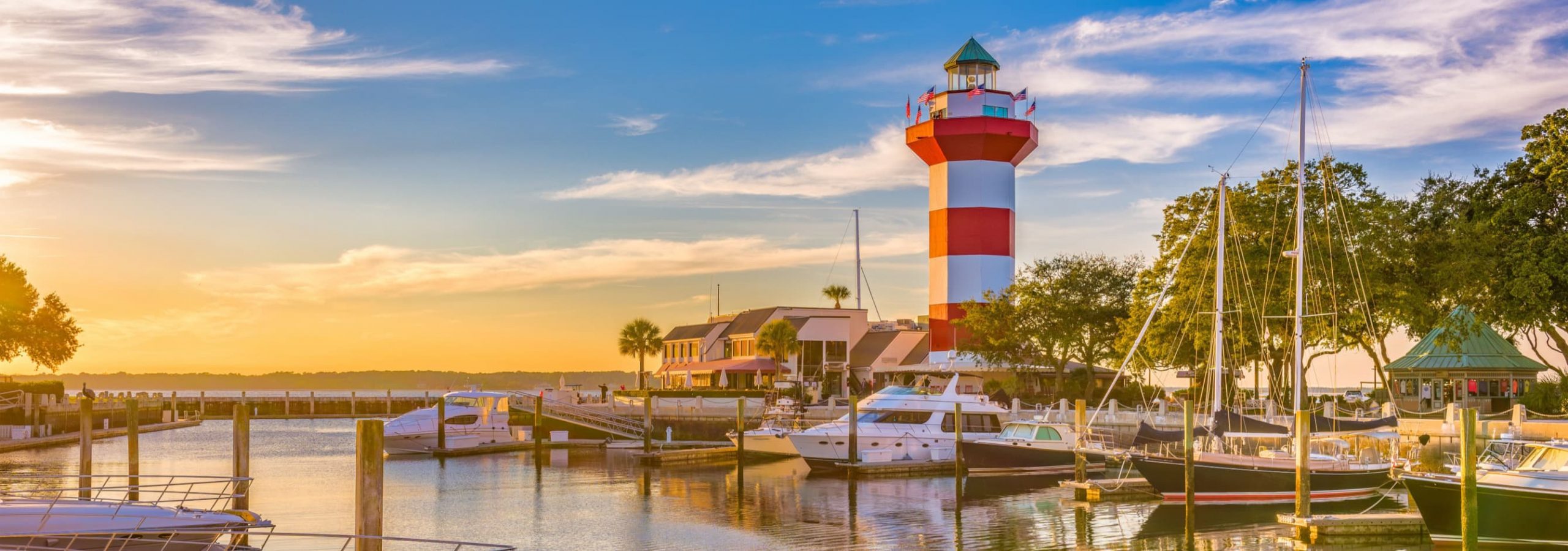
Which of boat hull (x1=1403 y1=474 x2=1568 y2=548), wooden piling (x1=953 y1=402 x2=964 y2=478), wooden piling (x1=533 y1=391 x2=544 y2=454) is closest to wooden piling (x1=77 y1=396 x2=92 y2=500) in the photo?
wooden piling (x1=533 y1=391 x2=544 y2=454)

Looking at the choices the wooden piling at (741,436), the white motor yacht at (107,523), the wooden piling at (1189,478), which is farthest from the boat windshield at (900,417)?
the white motor yacht at (107,523)

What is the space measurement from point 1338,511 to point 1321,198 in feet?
60.5

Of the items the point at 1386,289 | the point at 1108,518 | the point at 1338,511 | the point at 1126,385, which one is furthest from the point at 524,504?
the point at 1126,385

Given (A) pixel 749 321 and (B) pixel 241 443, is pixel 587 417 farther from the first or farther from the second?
(B) pixel 241 443

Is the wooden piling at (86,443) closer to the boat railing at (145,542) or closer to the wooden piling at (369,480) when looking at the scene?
the boat railing at (145,542)

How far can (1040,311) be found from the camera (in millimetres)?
60719

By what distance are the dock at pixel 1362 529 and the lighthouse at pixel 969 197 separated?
123 ft

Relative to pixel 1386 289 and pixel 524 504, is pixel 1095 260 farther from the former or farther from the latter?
pixel 524 504

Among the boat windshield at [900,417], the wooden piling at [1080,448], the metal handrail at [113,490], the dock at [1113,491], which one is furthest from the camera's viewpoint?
the boat windshield at [900,417]

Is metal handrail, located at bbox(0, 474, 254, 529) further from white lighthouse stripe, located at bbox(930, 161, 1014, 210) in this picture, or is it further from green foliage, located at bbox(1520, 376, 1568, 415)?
green foliage, located at bbox(1520, 376, 1568, 415)

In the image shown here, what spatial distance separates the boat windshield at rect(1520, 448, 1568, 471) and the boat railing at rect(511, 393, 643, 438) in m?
38.1

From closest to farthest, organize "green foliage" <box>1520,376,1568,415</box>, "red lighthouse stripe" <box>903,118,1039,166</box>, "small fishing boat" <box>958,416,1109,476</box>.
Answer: "small fishing boat" <box>958,416,1109,476</box>, "green foliage" <box>1520,376,1568,415</box>, "red lighthouse stripe" <box>903,118,1039,166</box>

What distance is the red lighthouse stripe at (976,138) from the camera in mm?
64125

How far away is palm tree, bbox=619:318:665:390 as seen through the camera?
3415 inches
